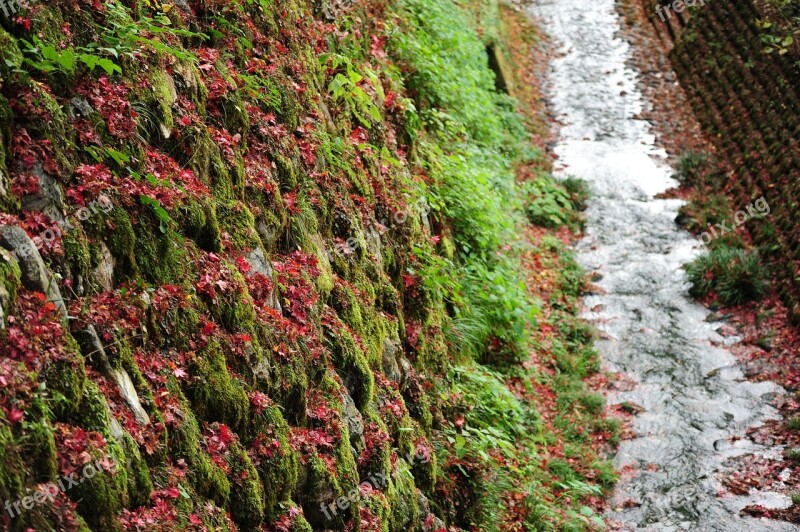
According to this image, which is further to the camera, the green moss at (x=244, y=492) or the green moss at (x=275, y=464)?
the green moss at (x=275, y=464)

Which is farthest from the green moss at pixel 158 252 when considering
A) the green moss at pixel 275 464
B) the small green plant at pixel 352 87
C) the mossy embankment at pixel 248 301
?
the small green plant at pixel 352 87

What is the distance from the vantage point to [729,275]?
12125 mm

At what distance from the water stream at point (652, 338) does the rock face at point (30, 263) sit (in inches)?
270

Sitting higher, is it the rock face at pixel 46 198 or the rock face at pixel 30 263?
the rock face at pixel 46 198

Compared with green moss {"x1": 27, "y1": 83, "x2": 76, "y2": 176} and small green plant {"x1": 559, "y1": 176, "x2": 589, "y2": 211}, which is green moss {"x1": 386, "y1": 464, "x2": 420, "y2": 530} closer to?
green moss {"x1": 27, "y1": 83, "x2": 76, "y2": 176}

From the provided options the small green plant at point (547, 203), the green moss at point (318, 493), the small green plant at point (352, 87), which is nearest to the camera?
the green moss at point (318, 493)

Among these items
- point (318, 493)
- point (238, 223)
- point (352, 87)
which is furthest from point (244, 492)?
point (352, 87)

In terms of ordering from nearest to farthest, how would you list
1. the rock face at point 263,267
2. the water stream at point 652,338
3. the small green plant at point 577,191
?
the rock face at point 263,267 → the water stream at point 652,338 → the small green plant at point 577,191

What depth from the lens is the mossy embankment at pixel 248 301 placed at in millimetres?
3381

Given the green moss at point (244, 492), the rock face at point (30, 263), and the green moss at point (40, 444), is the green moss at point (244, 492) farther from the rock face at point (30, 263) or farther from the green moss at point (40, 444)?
the rock face at point (30, 263)

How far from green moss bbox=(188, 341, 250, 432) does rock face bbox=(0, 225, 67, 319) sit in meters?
0.95

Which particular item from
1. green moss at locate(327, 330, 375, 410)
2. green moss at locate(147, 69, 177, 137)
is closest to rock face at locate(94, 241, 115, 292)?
green moss at locate(147, 69, 177, 137)

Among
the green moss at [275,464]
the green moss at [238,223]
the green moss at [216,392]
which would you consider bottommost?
the green moss at [275,464]

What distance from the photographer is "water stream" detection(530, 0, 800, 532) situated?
27.3ft
